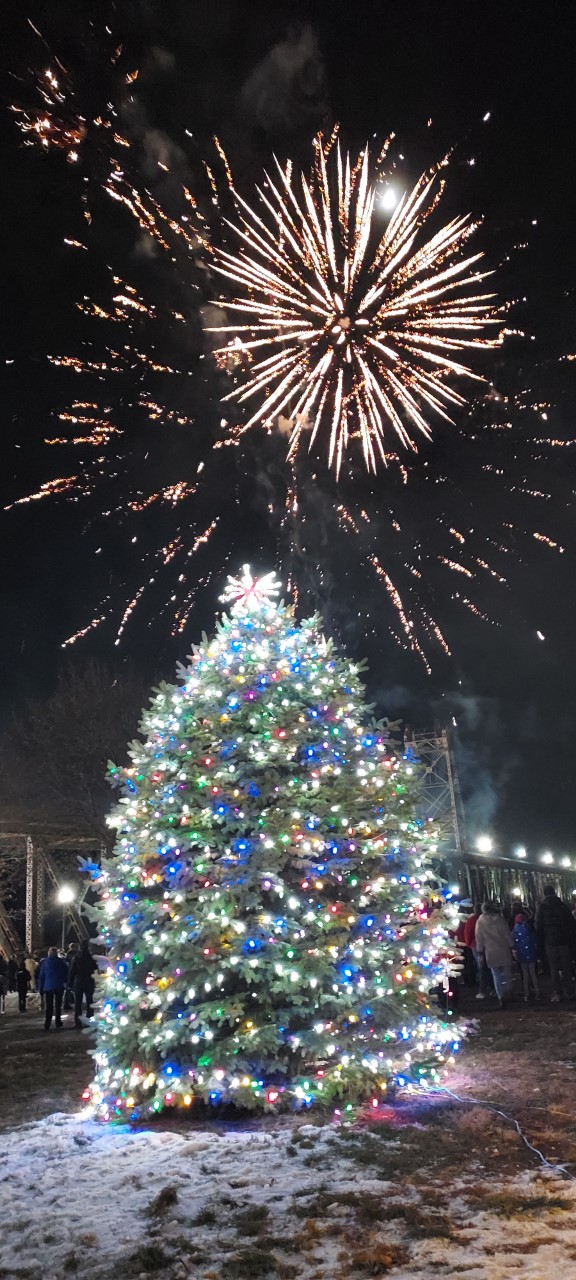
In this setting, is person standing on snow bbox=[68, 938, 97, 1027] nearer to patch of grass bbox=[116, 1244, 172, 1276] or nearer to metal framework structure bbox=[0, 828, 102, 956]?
patch of grass bbox=[116, 1244, 172, 1276]

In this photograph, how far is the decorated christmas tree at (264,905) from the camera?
22.6ft

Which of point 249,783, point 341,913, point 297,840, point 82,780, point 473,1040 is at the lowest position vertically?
point 473,1040

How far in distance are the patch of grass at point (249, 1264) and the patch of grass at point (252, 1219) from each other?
27 centimetres

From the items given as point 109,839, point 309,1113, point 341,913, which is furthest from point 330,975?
point 109,839

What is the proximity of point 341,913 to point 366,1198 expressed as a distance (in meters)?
2.71

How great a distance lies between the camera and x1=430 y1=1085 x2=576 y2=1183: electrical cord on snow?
16.4ft

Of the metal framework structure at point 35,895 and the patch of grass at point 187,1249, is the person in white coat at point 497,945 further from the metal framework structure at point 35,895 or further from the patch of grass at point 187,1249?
the metal framework structure at point 35,895

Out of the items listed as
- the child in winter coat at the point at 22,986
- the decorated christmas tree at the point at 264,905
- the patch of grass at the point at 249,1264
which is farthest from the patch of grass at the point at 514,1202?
the child in winter coat at the point at 22,986

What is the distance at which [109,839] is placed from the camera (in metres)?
27.5

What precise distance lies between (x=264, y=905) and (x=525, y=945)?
27.8 feet

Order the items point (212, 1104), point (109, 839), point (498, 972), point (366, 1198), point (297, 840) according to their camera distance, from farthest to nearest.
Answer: point (109, 839), point (498, 972), point (297, 840), point (212, 1104), point (366, 1198)

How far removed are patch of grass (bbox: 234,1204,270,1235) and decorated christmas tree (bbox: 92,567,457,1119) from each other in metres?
1.99

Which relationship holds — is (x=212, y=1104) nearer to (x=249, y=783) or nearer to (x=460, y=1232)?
(x=249, y=783)

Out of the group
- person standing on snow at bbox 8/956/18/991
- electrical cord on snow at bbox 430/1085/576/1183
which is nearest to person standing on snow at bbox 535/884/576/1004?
electrical cord on snow at bbox 430/1085/576/1183
